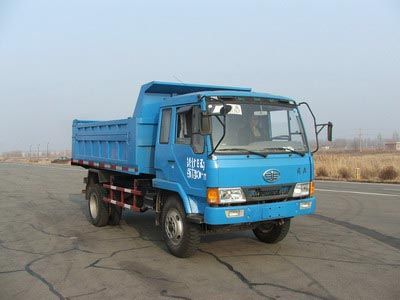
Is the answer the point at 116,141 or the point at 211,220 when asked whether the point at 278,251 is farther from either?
the point at 116,141

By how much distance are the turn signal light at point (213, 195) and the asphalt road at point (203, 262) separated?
0.95m

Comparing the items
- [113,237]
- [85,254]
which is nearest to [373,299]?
[85,254]

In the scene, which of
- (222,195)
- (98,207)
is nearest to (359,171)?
(98,207)

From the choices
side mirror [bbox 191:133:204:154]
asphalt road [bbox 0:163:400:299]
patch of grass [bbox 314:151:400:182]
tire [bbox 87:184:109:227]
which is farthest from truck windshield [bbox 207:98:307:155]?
patch of grass [bbox 314:151:400:182]

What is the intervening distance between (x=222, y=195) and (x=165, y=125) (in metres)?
1.92

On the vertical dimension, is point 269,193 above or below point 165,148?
below

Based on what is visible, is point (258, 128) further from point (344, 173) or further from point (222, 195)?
point (344, 173)

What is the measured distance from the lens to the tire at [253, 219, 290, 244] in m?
7.91

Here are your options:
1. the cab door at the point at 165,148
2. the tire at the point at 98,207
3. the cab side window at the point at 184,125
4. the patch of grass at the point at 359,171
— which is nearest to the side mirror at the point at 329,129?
the cab side window at the point at 184,125

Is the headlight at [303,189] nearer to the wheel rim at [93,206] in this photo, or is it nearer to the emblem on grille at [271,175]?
the emblem on grille at [271,175]

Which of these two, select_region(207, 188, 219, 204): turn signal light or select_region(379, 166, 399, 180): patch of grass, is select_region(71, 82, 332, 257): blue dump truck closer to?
select_region(207, 188, 219, 204): turn signal light

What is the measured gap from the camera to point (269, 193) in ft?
22.6

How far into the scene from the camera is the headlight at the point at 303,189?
722 cm

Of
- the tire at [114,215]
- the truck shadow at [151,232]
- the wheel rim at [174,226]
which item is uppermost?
the wheel rim at [174,226]
